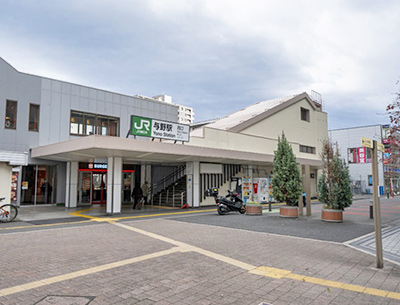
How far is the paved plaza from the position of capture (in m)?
4.56

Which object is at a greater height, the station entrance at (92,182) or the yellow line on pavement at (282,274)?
the station entrance at (92,182)

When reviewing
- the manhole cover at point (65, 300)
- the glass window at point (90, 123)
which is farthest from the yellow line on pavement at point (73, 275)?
the glass window at point (90, 123)

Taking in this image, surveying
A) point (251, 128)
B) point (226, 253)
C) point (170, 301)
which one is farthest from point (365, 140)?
point (251, 128)

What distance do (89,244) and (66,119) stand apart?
50.7 feet

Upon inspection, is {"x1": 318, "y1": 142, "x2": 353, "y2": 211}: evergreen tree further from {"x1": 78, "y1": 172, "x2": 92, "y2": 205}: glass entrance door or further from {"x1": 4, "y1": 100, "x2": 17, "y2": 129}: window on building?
{"x1": 4, "y1": 100, "x2": 17, "y2": 129}: window on building

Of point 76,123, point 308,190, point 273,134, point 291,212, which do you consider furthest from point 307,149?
point 76,123

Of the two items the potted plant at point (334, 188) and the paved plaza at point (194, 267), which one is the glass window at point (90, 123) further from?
the potted plant at point (334, 188)

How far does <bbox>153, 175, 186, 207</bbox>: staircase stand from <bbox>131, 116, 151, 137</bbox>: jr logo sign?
A: 6.68 m

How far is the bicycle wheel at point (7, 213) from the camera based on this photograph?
12.7 metres

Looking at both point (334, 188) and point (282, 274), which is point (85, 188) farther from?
point (282, 274)

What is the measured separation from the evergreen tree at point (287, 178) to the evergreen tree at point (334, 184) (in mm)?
1165

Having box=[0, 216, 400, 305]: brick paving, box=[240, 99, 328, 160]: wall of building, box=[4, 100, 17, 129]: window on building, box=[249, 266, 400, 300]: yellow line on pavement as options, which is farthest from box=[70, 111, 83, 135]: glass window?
box=[249, 266, 400, 300]: yellow line on pavement

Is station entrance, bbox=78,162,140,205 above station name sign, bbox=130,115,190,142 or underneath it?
underneath

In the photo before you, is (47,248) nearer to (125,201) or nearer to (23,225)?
(23,225)
